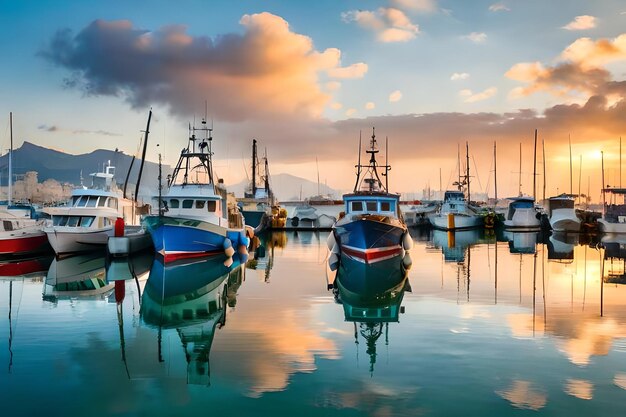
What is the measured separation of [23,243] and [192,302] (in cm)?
1862

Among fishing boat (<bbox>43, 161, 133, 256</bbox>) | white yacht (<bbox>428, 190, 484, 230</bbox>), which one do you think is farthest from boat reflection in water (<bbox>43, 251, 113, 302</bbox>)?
white yacht (<bbox>428, 190, 484, 230</bbox>)

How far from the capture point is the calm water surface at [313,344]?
9.31m

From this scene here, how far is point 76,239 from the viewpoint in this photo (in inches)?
1287

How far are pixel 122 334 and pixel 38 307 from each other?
529cm

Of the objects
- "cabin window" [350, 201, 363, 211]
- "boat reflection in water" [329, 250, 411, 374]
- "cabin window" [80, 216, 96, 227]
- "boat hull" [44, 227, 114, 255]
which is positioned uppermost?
"cabin window" [350, 201, 363, 211]

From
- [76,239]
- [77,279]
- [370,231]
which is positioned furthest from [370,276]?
[76,239]

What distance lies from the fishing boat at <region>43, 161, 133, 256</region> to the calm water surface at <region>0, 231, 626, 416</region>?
6.70 metres

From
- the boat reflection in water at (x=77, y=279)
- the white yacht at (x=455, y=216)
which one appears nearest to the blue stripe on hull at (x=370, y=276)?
the boat reflection in water at (x=77, y=279)

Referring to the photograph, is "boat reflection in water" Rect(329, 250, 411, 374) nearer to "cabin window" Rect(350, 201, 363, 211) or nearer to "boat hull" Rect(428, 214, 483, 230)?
"cabin window" Rect(350, 201, 363, 211)

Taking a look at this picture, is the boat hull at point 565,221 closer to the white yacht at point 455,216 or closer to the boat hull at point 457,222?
the boat hull at point 457,222

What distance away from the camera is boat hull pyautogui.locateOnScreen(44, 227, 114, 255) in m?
31.9

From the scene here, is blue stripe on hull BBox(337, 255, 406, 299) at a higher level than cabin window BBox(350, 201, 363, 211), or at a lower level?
lower

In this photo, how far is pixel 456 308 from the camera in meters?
17.6

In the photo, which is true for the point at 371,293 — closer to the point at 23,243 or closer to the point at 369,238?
the point at 369,238
